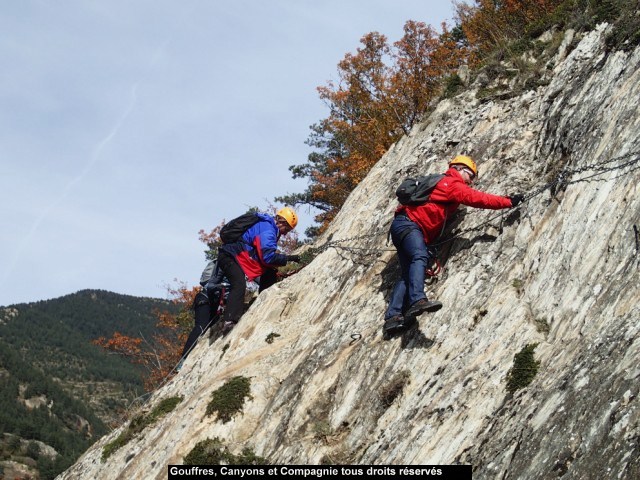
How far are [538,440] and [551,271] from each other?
3.33 metres

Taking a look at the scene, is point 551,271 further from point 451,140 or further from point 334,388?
point 451,140

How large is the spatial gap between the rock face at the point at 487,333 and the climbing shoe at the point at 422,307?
0.51 m

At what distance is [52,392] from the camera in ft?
464

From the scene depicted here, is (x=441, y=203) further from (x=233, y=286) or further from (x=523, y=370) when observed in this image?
(x=233, y=286)

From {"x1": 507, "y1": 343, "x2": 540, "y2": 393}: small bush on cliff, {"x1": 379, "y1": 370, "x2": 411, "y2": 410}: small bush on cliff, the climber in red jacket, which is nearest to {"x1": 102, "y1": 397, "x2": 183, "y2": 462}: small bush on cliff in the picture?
the climber in red jacket

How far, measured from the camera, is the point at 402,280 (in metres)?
11.7

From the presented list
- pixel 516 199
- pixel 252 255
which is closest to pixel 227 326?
pixel 252 255

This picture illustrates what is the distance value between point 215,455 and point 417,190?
5919 millimetres

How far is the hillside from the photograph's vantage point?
113m

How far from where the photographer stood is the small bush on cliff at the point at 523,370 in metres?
8.49

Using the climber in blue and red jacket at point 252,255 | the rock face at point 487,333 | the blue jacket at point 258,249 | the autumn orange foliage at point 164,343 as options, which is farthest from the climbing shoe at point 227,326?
the autumn orange foliage at point 164,343

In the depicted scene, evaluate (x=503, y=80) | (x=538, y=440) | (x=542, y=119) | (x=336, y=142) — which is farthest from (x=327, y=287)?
(x=336, y=142)

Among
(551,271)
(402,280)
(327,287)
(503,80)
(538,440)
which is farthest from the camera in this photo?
(503,80)

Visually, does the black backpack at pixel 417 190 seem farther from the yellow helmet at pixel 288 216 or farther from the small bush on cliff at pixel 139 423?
the small bush on cliff at pixel 139 423
